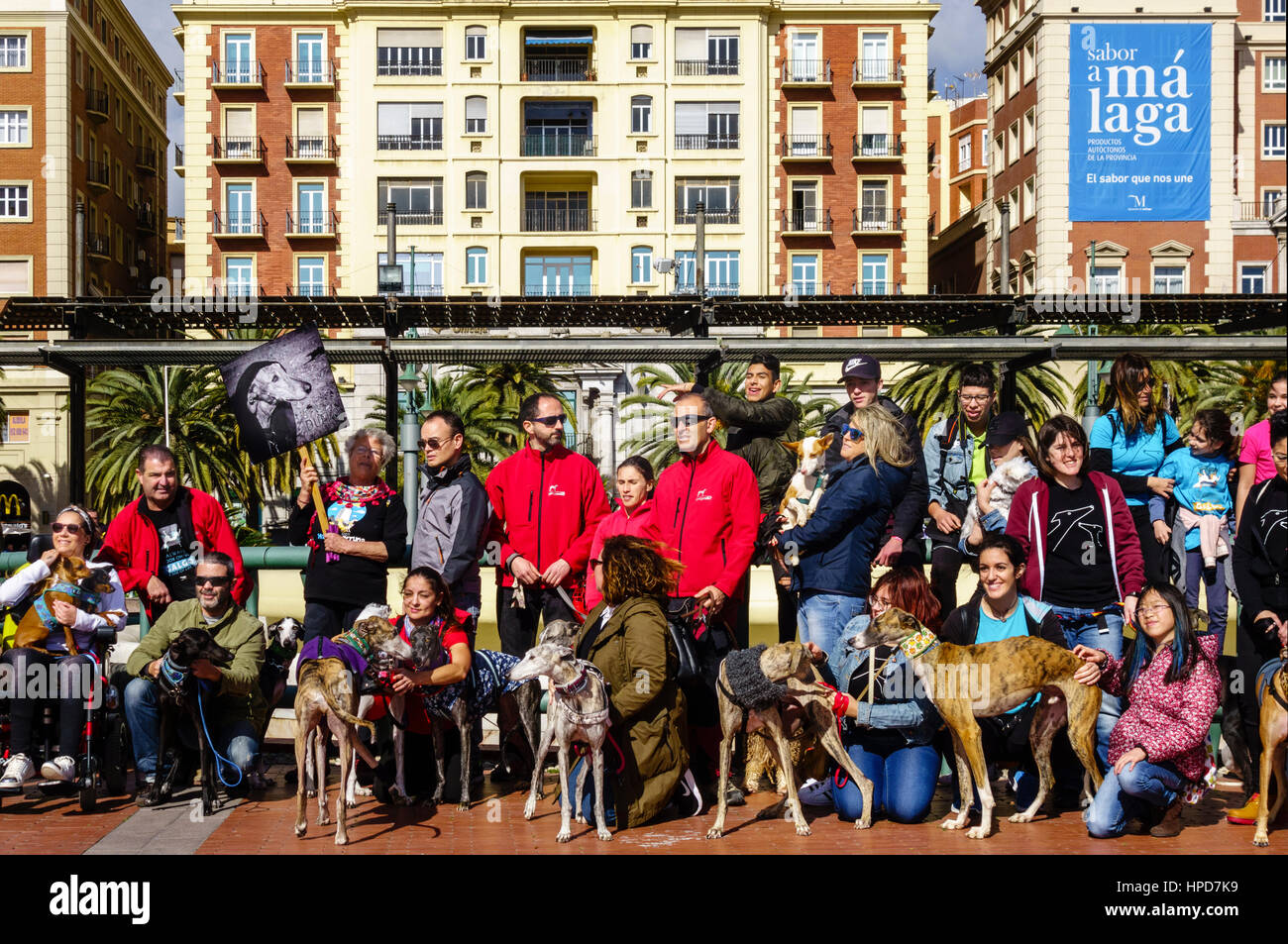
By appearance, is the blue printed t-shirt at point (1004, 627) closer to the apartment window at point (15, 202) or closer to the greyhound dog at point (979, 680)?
the greyhound dog at point (979, 680)

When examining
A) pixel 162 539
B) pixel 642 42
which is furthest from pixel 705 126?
pixel 162 539

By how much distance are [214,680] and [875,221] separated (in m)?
51.0

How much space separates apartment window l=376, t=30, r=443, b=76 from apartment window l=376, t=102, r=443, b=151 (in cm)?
137

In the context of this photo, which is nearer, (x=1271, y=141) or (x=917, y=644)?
(x=917, y=644)

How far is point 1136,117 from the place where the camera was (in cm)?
2294

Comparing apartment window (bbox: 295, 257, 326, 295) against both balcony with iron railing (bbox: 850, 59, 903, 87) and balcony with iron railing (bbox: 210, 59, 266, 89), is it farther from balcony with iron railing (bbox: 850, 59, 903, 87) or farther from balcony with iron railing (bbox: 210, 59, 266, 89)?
balcony with iron railing (bbox: 850, 59, 903, 87)

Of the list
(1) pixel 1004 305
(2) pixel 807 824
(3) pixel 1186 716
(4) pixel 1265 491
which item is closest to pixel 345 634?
(2) pixel 807 824

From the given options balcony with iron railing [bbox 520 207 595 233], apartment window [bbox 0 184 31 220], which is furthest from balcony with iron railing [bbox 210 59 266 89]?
apartment window [bbox 0 184 31 220]

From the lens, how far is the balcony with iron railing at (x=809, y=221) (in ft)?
179

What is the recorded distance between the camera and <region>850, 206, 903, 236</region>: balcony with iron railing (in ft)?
181

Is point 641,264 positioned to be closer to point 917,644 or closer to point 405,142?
point 405,142

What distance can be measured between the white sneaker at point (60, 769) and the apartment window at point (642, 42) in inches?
1989

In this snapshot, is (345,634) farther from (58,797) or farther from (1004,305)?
(1004,305)

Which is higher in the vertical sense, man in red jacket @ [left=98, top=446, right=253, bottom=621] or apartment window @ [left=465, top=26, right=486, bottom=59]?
apartment window @ [left=465, top=26, right=486, bottom=59]
